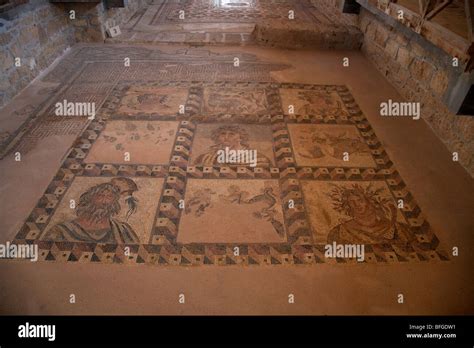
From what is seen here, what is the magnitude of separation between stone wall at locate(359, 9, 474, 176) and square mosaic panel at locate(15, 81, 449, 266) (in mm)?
621

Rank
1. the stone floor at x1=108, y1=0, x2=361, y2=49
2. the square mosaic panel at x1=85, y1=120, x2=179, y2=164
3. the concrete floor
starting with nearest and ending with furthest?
the concrete floor
the square mosaic panel at x1=85, y1=120, x2=179, y2=164
the stone floor at x1=108, y1=0, x2=361, y2=49

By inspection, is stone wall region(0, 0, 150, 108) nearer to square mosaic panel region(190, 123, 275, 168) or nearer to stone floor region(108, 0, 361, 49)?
stone floor region(108, 0, 361, 49)

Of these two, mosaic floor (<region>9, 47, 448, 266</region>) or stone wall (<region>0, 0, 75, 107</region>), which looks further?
stone wall (<region>0, 0, 75, 107</region>)

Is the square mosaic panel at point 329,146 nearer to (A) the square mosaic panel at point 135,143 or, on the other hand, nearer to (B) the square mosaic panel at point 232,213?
(B) the square mosaic panel at point 232,213

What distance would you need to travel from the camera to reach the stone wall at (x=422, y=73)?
2832 millimetres

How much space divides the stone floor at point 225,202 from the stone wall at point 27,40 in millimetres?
158

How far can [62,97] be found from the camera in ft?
11.9

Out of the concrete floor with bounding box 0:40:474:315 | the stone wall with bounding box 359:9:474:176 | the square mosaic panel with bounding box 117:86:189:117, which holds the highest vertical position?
the stone wall with bounding box 359:9:474:176

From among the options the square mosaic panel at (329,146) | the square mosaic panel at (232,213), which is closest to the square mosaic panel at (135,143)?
the square mosaic panel at (232,213)

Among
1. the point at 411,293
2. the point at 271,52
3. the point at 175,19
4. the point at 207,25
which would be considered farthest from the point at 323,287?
the point at 175,19

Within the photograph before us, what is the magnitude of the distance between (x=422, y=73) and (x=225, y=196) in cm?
248

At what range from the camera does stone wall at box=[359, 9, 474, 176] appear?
2832 millimetres

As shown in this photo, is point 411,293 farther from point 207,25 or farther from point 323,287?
point 207,25

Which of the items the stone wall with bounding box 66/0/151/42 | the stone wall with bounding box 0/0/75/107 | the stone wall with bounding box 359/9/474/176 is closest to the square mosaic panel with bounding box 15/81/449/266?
the stone wall with bounding box 359/9/474/176
